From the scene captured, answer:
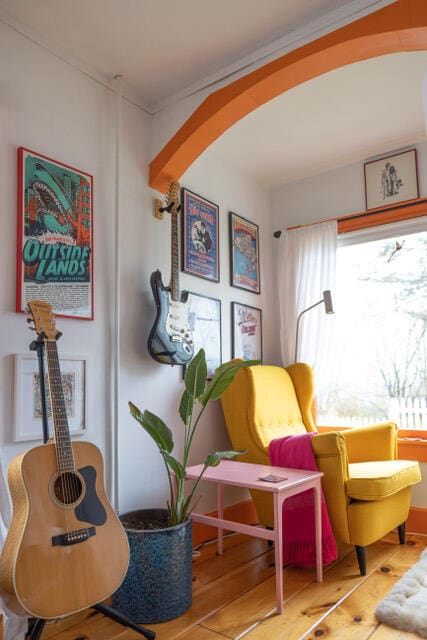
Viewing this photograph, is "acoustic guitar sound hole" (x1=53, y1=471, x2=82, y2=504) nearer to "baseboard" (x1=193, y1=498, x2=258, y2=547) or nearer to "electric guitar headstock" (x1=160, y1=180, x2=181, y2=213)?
"baseboard" (x1=193, y1=498, x2=258, y2=547)

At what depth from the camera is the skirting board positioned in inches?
112

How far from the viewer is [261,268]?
3.78m

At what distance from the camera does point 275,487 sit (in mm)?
2035

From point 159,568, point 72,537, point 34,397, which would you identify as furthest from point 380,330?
point 72,537

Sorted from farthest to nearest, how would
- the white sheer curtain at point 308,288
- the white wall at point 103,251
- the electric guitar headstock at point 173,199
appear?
the white sheer curtain at point 308,288 < the electric guitar headstock at point 173,199 < the white wall at point 103,251

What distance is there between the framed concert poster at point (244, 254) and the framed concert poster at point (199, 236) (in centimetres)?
20

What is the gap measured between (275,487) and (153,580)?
61cm

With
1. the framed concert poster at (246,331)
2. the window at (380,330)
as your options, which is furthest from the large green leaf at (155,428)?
the window at (380,330)

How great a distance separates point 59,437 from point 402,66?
247cm

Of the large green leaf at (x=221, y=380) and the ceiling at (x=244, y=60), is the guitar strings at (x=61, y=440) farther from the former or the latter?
the ceiling at (x=244, y=60)

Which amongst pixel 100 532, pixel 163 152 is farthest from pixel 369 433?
pixel 163 152

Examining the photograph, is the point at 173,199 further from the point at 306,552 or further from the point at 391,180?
the point at 306,552

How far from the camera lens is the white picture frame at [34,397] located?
6.62 ft

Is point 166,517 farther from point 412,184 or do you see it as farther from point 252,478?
point 412,184
